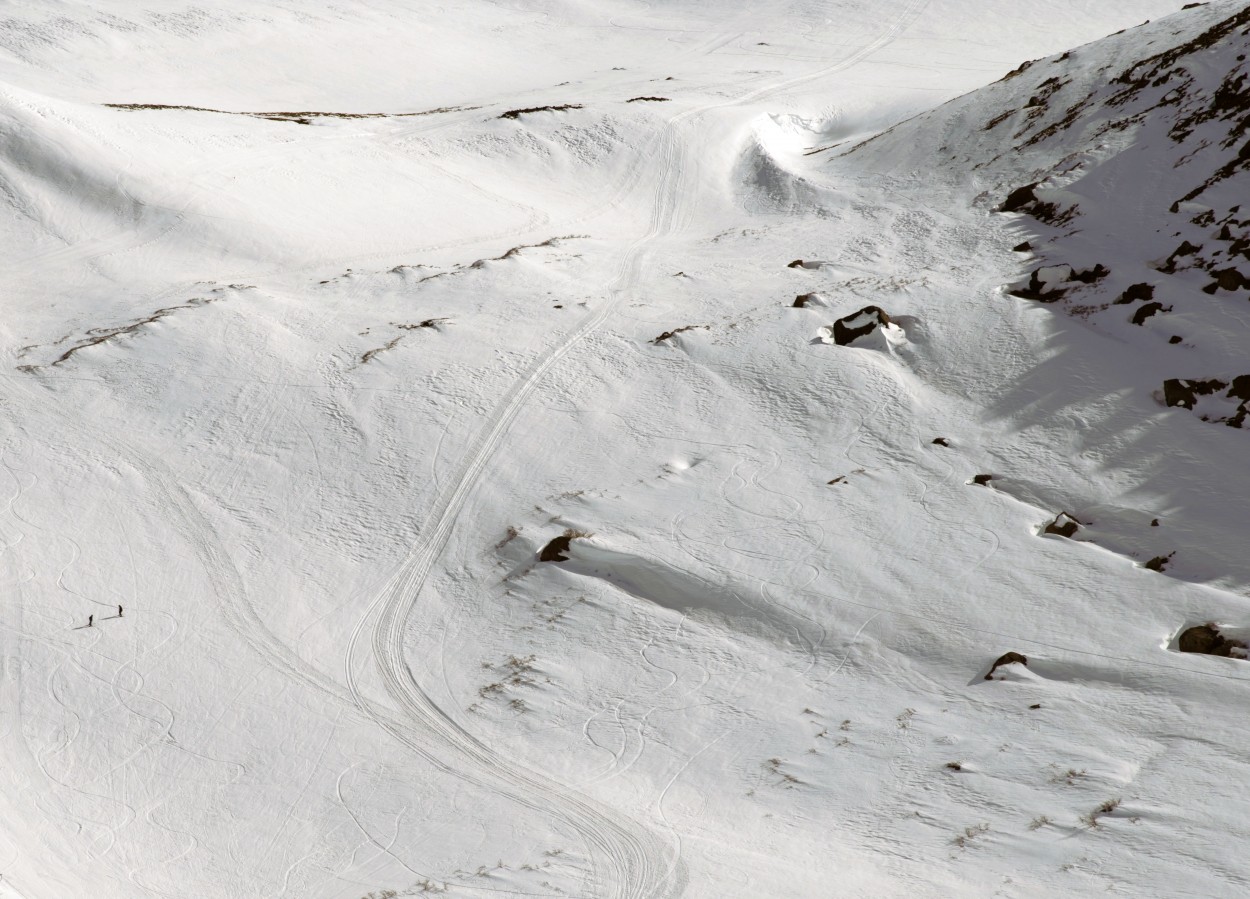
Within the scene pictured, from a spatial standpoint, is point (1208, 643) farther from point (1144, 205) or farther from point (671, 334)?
point (1144, 205)

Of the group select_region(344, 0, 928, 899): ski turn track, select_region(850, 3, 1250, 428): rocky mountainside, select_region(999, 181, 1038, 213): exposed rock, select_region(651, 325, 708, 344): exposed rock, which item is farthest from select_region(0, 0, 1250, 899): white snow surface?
select_region(999, 181, 1038, 213): exposed rock

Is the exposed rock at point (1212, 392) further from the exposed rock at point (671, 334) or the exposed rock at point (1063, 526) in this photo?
the exposed rock at point (671, 334)

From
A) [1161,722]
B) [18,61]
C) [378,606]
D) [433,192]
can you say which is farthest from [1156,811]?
[18,61]

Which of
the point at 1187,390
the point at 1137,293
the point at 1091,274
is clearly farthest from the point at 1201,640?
the point at 1091,274

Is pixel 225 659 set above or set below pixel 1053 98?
below

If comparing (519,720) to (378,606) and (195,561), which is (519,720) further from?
(195,561)

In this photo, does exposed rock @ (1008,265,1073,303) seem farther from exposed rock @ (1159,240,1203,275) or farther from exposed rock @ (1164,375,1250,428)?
exposed rock @ (1164,375,1250,428)

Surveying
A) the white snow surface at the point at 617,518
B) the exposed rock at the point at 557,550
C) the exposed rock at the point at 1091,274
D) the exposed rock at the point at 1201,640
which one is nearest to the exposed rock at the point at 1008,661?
the white snow surface at the point at 617,518
